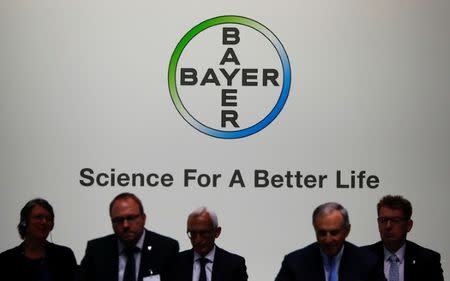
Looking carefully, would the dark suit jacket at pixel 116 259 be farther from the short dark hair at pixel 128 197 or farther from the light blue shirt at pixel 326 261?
the light blue shirt at pixel 326 261

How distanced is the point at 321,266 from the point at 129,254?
1.01 m

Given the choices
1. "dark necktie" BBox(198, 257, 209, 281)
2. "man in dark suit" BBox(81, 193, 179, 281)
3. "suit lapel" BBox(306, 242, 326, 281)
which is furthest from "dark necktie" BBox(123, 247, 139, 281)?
"suit lapel" BBox(306, 242, 326, 281)

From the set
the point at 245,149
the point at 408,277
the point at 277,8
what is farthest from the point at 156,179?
the point at 408,277

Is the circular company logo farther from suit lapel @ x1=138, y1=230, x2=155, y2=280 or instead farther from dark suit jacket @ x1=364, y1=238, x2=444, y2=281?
dark suit jacket @ x1=364, y1=238, x2=444, y2=281

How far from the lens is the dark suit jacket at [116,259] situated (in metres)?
4.57

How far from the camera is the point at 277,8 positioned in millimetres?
4930

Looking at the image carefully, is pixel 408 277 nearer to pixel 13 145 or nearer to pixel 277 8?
pixel 277 8

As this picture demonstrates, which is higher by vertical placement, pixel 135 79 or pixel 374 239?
pixel 135 79

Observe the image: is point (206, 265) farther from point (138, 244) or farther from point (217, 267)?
point (138, 244)

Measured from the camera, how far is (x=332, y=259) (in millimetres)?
4238

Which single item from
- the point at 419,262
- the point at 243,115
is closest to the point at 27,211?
the point at 243,115

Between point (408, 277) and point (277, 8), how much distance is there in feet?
5.30

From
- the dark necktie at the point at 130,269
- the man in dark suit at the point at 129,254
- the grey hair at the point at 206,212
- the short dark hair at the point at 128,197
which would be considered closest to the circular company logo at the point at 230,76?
the grey hair at the point at 206,212

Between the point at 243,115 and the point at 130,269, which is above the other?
the point at 243,115
